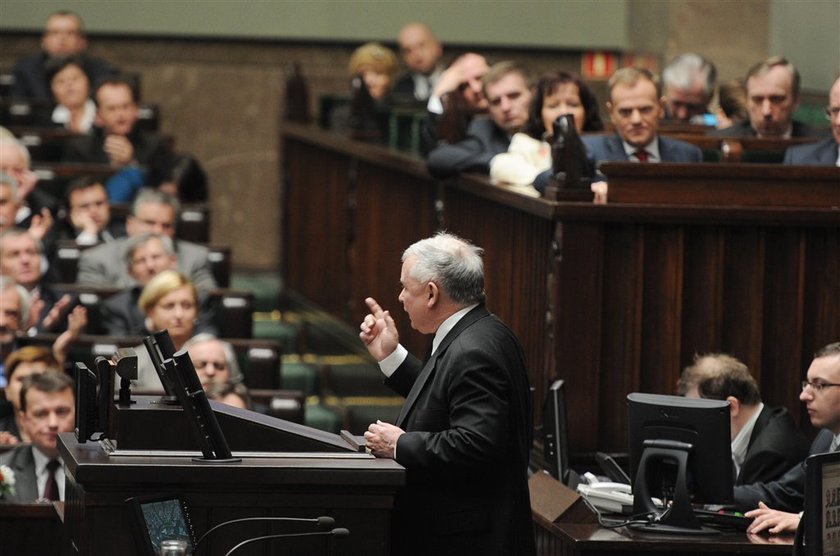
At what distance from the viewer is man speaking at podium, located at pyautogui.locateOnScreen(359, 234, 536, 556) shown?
4.14 meters

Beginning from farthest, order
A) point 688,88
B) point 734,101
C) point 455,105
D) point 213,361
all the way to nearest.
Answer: point 734,101, point 688,88, point 455,105, point 213,361

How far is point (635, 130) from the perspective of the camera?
20.2 ft

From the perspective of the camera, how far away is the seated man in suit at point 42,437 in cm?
608

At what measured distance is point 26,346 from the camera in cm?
710

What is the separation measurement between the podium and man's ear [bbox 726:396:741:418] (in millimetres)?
1368

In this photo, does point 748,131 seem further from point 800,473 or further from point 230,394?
point 800,473

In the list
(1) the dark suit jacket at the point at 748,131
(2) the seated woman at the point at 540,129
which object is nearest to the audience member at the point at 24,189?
(2) the seated woman at the point at 540,129

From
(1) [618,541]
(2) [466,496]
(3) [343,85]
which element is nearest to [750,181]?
(1) [618,541]

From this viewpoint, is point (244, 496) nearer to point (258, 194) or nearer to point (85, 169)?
point (85, 169)

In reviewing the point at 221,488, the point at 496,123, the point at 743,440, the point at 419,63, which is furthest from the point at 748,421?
the point at 419,63

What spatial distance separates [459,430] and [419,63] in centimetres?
723

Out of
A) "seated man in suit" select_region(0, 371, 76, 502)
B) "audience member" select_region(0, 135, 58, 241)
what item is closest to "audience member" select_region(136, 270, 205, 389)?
"seated man in suit" select_region(0, 371, 76, 502)

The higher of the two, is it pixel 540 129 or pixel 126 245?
pixel 540 129

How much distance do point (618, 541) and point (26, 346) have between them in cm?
330
